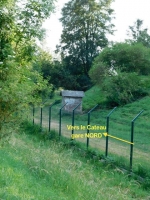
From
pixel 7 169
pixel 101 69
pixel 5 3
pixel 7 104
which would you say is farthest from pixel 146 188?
pixel 101 69

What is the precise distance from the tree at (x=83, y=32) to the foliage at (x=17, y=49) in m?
34.5

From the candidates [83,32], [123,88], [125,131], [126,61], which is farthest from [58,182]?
[83,32]

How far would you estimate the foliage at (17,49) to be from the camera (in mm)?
6340

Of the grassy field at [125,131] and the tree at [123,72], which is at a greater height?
the tree at [123,72]

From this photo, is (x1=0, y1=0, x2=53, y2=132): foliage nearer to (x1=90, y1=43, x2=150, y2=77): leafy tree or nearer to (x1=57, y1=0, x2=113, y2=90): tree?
(x1=90, y1=43, x2=150, y2=77): leafy tree

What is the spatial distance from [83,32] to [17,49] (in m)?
36.8

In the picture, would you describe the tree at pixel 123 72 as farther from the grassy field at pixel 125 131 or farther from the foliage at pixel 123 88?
the grassy field at pixel 125 131

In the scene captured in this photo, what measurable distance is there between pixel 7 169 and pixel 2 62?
2461mm

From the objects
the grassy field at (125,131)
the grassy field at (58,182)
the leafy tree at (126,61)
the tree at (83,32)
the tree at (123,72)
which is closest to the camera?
the grassy field at (58,182)

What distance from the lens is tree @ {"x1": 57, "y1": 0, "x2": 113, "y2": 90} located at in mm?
42438

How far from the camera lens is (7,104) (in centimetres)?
664

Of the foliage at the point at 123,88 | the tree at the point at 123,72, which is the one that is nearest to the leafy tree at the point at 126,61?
the tree at the point at 123,72

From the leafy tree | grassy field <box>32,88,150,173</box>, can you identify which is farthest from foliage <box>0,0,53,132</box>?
the leafy tree

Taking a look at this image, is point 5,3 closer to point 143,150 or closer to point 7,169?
point 7,169
